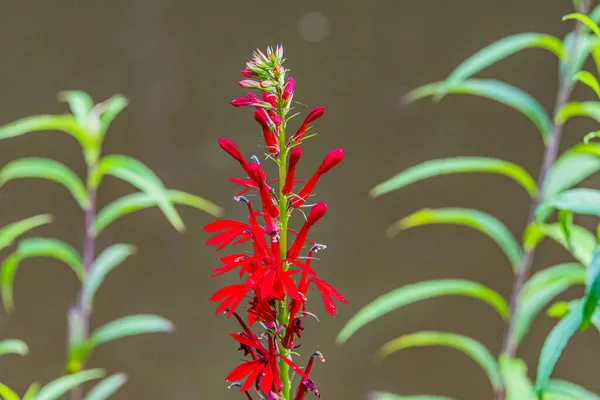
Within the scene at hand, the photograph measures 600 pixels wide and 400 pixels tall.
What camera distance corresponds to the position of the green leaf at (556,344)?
51 cm

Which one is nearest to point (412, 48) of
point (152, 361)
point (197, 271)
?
point (197, 271)

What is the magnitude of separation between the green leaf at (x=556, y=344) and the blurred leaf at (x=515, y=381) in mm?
220

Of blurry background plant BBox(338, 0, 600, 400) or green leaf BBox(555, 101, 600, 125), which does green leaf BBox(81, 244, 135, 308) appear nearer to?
blurry background plant BBox(338, 0, 600, 400)

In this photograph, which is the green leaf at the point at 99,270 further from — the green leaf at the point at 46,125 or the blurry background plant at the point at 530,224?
the blurry background plant at the point at 530,224

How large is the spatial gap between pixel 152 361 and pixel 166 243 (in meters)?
0.30

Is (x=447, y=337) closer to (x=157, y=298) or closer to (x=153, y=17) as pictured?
(x=157, y=298)

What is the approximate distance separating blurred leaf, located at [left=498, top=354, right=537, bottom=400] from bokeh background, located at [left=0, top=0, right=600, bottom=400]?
0.62 meters

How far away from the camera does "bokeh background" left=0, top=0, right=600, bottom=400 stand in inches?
53.2

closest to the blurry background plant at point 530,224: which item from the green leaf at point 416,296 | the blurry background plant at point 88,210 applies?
the green leaf at point 416,296

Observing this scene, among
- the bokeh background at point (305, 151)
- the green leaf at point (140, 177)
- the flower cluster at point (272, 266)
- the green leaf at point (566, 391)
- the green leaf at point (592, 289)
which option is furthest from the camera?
the bokeh background at point (305, 151)

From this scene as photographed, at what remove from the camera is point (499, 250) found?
142 centimetres

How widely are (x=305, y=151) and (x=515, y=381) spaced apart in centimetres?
77

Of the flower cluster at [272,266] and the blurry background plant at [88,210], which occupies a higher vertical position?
the blurry background plant at [88,210]

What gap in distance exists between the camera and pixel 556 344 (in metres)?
0.52
